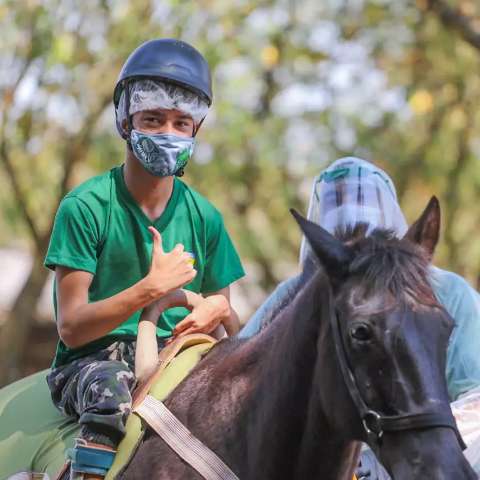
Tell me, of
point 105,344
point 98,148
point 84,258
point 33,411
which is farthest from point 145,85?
point 98,148

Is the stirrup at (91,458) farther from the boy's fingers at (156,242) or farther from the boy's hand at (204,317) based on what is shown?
the boy's fingers at (156,242)

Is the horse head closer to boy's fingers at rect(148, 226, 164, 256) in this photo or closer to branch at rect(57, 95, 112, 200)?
boy's fingers at rect(148, 226, 164, 256)

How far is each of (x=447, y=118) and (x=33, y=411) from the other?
1194 cm

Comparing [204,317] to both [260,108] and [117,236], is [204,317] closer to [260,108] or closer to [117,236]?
[117,236]

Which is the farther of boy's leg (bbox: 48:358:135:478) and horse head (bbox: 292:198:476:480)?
boy's leg (bbox: 48:358:135:478)

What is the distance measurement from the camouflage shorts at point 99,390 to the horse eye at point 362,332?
1.06 meters

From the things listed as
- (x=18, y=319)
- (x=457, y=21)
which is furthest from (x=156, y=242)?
(x=18, y=319)

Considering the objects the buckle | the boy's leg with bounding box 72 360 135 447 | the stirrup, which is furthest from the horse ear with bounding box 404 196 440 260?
the stirrup

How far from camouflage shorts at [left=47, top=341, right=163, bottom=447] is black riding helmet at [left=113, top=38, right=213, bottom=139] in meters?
0.83

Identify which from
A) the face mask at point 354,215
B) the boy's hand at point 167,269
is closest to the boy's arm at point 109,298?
the boy's hand at point 167,269

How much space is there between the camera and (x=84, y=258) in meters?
4.00

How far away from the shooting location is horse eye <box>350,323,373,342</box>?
306 centimetres

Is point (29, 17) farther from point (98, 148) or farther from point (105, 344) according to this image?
point (105, 344)

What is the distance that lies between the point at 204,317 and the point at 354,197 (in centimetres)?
111
